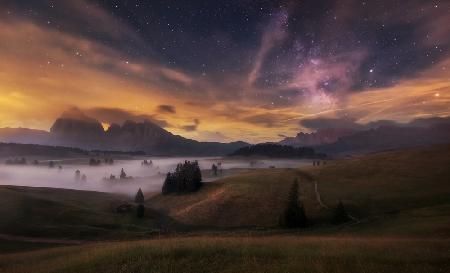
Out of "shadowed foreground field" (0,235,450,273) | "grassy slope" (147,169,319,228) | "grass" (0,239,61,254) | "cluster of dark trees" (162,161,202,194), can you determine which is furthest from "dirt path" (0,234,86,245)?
"cluster of dark trees" (162,161,202,194)

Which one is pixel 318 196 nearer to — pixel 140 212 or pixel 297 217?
pixel 297 217

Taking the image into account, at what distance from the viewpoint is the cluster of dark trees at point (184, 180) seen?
5241 inches

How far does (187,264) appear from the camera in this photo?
1744cm

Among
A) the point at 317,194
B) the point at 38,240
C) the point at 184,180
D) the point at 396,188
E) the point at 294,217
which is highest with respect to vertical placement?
the point at 396,188

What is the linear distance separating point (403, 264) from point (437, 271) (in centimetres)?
156

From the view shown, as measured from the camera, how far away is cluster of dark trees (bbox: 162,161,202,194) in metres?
133

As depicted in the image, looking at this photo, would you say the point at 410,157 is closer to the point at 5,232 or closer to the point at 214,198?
the point at 214,198

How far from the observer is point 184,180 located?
135625mm

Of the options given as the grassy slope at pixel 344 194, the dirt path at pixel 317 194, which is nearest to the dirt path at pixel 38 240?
the grassy slope at pixel 344 194

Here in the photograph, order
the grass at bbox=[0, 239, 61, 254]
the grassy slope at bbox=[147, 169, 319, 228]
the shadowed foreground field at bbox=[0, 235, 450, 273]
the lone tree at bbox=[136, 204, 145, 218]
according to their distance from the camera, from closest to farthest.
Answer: the shadowed foreground field at bbox=[0, 235, 450, 273] < the grass at bbox=[0, 239, 61, 254] < the grassy slope at bbox=[147, 169, 319, 228] < the lone tree at bbox=[136, 204, 145, 218]

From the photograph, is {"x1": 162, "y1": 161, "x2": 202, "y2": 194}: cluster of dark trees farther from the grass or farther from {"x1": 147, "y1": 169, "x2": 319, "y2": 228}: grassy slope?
the grass

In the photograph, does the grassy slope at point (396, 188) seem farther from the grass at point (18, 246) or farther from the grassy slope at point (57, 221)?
the grass at point (18, 246)

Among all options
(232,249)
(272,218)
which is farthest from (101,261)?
(272,218)

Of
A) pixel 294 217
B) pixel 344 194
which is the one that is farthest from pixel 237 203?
pixel 294 217
